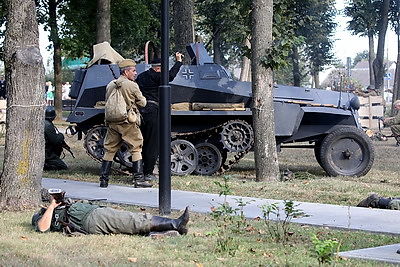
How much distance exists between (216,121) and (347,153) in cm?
244

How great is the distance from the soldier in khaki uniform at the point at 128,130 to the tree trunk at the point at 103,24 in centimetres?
1116

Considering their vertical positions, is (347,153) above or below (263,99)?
below

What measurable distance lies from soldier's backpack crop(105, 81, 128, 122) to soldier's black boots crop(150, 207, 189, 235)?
4292mm

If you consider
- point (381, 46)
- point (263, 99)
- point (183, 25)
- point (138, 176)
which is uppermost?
point (381, 46)

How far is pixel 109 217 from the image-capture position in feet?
26.6

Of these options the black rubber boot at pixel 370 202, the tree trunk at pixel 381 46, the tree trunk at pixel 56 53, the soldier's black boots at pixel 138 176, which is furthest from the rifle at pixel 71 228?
the tree trunk at pixel 381 46

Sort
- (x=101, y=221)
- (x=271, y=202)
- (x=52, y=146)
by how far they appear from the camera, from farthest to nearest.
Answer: (x=52, y=146) → (x=271, y=202) → (x=101, y=221)

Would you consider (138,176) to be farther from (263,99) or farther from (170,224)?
(170,224)

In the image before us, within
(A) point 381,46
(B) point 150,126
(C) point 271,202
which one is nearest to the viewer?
(C) point 271,202

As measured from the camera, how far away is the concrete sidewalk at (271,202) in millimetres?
8653

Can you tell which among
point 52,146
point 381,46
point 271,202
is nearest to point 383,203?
point 271,202

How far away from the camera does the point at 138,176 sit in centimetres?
1254

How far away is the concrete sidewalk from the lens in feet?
28.4

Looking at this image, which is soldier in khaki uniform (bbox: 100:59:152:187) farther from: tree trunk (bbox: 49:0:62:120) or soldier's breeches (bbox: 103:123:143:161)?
tree trunk (bbox: 49:0:62:120)
